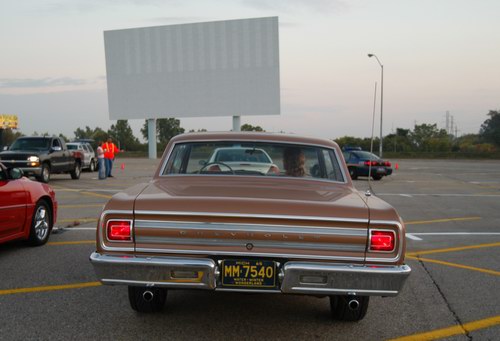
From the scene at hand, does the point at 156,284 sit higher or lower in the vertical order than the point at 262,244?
lower

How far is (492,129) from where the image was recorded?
7962cm

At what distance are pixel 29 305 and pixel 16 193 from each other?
247cm

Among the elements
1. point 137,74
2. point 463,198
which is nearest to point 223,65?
point 137,74

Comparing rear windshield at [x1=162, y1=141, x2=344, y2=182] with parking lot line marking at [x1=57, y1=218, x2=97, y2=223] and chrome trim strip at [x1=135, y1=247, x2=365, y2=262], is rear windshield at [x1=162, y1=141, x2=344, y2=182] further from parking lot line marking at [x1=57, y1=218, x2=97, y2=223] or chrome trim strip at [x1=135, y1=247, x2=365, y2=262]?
parking lot line marking at [x1=57, y1=218, x2=97, y2=223]

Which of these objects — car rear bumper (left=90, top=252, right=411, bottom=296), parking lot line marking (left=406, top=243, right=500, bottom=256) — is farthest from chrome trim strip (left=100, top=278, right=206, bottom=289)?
parking lot line marking (left=406, top=243, right=500, bottom=256)

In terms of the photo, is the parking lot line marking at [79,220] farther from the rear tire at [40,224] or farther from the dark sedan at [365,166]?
the dark sedan at [365,166]

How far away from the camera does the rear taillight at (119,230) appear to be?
12.6ft

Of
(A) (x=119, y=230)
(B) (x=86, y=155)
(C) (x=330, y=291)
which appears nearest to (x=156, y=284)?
(A) (x=119, y=230)

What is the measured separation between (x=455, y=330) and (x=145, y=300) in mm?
2587

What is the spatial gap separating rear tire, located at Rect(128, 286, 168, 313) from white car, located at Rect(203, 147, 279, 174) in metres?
1.33

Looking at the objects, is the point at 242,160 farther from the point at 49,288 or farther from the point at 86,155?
the point at 86,155

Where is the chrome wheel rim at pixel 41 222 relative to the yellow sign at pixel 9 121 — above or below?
below

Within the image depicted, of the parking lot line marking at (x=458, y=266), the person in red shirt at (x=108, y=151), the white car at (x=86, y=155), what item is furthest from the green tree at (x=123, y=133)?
the parking lot line marking at (x=458, y=266)

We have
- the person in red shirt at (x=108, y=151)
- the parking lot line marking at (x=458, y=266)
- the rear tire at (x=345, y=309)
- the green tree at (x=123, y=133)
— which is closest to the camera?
the rear tire at (x=345, y=309)
